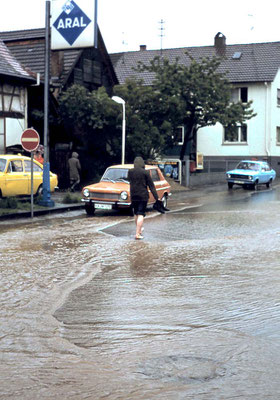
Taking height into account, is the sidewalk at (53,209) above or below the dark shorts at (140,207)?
below

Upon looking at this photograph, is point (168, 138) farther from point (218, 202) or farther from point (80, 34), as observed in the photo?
point (80, 34)

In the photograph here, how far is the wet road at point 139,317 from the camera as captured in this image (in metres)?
4.77

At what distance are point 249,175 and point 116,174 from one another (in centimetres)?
1576

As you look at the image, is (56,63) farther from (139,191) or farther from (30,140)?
(139,191)

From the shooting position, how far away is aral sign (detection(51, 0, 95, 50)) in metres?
21.6

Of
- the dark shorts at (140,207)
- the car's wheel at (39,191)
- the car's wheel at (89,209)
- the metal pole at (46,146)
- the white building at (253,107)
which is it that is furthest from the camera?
the white building at (253,107)

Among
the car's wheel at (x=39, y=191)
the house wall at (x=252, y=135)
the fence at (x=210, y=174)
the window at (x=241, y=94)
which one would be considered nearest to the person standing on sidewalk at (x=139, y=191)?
the car's wheel at (x=39, y=191)

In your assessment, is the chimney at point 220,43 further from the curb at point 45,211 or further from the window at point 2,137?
the curb at point 45,211

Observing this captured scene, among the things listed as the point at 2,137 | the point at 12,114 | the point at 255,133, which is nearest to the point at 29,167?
the point at 2,137

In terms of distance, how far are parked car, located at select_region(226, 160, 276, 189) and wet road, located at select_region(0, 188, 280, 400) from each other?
20933mm

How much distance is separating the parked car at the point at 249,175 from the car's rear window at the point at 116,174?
1554 cm

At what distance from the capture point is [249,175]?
34.8 m

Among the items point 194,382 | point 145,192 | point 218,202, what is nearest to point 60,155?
point 218,202

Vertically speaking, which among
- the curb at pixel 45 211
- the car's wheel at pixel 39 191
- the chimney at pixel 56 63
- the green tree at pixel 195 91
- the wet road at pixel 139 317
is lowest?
the wet road at pixel 139 317
